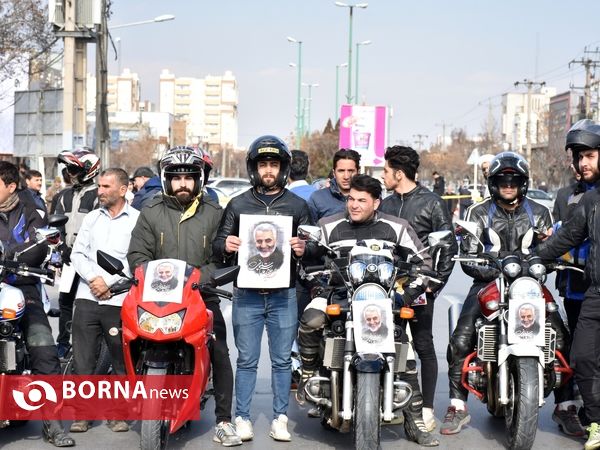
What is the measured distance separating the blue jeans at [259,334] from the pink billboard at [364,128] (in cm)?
3560

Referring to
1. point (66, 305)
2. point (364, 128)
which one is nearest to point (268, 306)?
point (66, 305)

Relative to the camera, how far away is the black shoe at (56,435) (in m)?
7.09

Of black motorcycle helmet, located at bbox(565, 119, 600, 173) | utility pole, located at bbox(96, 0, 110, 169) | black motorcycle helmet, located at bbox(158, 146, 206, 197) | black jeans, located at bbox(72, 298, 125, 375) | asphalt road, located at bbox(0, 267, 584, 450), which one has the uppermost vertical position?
utility pole, located at bbox(96, 0, 110, 169)

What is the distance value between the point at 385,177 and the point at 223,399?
2115 mm

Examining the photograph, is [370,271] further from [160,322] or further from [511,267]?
[160,322]

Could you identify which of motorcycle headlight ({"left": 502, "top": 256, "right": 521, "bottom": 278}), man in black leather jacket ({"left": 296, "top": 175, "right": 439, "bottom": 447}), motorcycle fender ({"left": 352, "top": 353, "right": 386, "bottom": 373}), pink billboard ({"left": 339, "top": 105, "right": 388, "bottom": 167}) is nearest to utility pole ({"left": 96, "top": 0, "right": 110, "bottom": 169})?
man in black leather jacket ({"left": 296, "top": 175, "right": 439, "bottom": 447})

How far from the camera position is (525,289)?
6.89m

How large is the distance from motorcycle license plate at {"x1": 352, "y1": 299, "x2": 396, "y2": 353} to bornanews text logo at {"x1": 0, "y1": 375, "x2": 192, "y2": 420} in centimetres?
105

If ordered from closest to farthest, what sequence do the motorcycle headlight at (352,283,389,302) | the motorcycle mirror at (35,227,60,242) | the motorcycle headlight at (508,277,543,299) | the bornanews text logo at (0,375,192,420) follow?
1. the bornanews text logo at (0,375,192,420)
2. the motorcycle headlight at (352,283,389,302)
3. the motorcycle headlight at (508,277,543,299)
4. the motorcycle mirror at (35,227,60,242)

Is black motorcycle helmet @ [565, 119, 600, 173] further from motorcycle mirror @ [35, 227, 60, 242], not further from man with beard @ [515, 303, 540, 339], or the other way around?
motorcycle mirror @ [35, 227, 60, 242]

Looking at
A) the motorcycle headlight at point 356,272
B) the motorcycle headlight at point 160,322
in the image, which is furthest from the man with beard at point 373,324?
the motorcycle headlight at point 160,322

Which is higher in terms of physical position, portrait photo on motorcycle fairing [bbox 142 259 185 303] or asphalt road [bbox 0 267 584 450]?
portrait photo on motorcycle fairing [bbox 142 259 185 303]

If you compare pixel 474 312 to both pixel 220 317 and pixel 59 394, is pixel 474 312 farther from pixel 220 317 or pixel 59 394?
pixel 59 394

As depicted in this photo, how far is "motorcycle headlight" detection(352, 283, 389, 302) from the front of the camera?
650 cm
